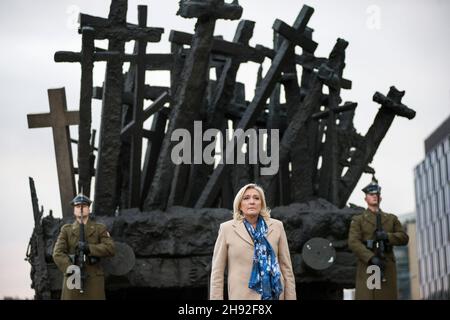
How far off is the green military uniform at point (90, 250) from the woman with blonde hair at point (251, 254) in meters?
4.46

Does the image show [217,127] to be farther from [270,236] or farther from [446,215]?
[446,215]

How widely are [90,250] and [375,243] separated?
9.83ft

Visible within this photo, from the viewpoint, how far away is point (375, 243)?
12.4 m

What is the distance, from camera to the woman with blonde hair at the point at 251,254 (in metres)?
7.95

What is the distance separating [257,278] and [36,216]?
7058 millimetres

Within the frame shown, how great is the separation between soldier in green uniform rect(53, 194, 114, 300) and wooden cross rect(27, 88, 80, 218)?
132 inches

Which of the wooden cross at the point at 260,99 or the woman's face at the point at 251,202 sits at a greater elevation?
the wooden cross at the point at 260,99

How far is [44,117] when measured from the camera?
16094mm

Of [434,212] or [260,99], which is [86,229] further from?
[434,212]

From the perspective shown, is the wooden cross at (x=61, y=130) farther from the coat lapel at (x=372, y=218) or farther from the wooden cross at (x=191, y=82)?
the coat lapel at (x=372, y=218)

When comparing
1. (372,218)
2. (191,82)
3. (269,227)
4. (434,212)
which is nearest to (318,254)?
(191,82)

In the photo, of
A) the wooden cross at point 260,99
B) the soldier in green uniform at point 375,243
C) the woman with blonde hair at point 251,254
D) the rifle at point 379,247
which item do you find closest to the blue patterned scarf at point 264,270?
the woman with blonde hair at point 251,254

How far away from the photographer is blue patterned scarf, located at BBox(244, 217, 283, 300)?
7941mm

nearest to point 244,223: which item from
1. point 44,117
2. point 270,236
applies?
point 270,236
